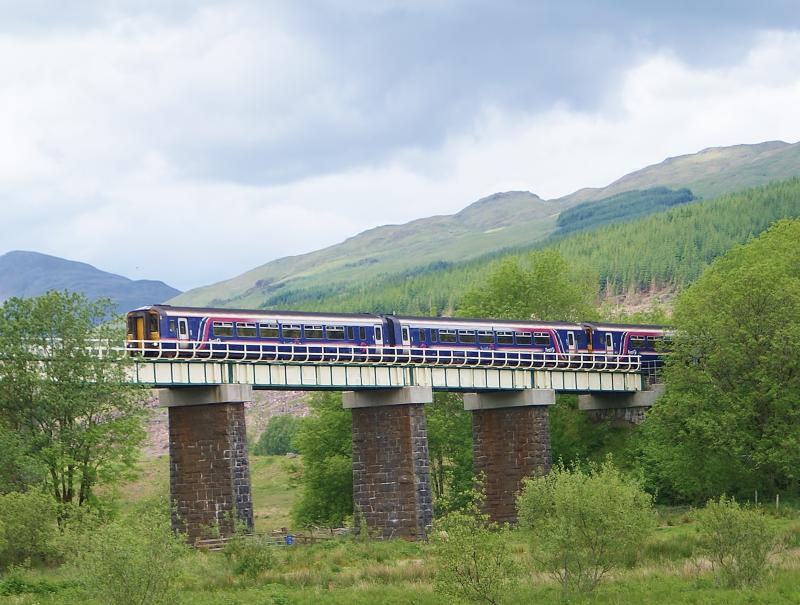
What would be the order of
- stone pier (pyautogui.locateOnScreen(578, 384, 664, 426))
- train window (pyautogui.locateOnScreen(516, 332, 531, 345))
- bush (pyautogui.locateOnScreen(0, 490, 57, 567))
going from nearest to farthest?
bush (pyautogui.locateOnScreen(0, 490, 57, 567))
train window (pyautogui.locateOnScreen(516, 332, 531, 345))
stone pier (pyautogui.locateOnScreen(578, 384, 664, 426))

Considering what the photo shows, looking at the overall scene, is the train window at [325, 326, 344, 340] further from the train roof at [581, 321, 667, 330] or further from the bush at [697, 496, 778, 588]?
the bush at [697, 496, 778, 588]

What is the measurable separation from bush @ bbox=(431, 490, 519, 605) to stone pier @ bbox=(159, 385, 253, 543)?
20.8 meters

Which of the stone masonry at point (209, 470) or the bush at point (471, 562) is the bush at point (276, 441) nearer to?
the stone masonry at point (209, 470)

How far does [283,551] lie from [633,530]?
2201 cm

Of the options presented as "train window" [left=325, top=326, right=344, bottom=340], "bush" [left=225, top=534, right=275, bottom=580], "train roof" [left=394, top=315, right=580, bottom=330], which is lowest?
"bush" [left=225, top=534, right=275, bottom=580]

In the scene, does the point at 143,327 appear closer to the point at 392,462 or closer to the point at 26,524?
the point at 26,524

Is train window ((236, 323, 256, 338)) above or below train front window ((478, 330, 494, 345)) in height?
above

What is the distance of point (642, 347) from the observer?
271 ft

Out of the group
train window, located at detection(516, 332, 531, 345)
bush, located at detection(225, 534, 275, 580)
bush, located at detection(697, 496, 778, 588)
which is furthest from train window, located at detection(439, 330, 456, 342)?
bush, located at detection(697, 496, 778, 588)

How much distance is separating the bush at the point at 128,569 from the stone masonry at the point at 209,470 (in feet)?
70.0

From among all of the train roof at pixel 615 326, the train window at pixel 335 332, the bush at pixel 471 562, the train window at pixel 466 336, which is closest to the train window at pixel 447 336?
the train window at pixel 466 336

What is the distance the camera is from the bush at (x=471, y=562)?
3800cm

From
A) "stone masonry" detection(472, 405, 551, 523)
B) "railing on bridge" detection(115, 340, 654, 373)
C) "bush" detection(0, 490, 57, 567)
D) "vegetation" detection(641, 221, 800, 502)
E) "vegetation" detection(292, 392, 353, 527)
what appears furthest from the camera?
"vegetation" detection(292, 392, 353, 527)

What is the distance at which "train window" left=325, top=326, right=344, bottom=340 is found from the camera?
212ft
